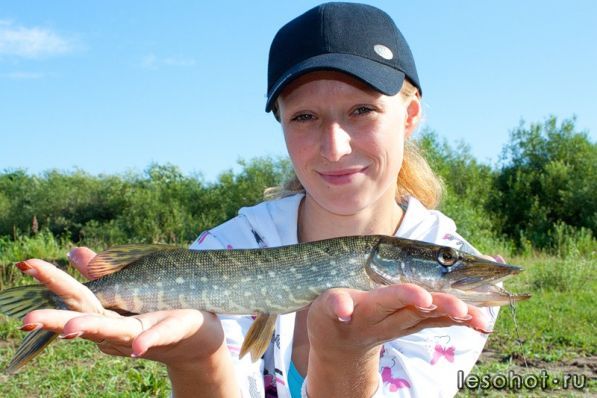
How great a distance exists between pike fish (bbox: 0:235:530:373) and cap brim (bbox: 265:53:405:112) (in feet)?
1.87

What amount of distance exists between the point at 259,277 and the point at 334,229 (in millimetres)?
579

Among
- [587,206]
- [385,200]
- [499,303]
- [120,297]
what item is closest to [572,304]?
[385,200]

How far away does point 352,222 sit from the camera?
261cm

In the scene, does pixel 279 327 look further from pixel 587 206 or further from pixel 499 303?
pixel 587 206

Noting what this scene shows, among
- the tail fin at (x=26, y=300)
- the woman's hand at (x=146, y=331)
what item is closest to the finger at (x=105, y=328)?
the woman's hand at (x=146, y=331)

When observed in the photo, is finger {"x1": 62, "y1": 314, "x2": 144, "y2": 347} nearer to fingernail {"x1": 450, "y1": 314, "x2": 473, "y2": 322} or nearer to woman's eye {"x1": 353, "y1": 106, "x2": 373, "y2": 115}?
fingernail {"x1": 450, "y1": 314, "x2": 473, "y2": 322}

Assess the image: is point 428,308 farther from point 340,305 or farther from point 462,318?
point 340,305

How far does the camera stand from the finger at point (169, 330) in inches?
62.1

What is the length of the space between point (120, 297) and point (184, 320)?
328mm

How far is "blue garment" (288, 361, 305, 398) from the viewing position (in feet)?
7.70

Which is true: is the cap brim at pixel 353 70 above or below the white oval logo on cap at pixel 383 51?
below

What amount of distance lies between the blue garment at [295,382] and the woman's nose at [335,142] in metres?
0.87

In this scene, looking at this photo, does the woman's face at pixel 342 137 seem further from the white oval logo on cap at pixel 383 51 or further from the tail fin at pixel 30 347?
the tail fin at pixel 30 347

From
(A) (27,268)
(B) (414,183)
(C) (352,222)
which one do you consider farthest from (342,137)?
(A) (27,268)
